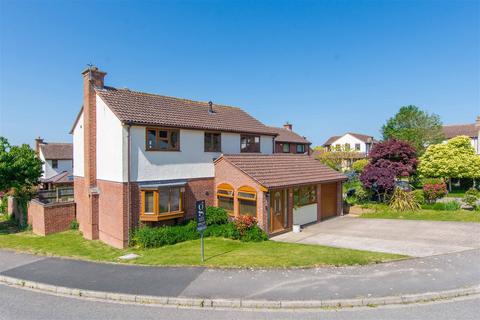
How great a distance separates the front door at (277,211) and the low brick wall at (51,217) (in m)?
13.7

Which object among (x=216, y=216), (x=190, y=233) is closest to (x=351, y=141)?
(x=216, y=216)

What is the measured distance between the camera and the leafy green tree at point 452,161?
1203 inches

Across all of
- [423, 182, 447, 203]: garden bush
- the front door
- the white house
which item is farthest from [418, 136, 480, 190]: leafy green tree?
the white house

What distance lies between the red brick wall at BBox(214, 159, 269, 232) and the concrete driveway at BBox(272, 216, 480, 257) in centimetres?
131

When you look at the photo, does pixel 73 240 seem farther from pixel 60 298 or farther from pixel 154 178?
pixel 60 298

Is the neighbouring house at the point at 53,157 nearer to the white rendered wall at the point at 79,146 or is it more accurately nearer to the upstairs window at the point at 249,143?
the white rendered wall at the point at 79,146

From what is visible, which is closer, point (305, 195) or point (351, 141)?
point (305, 195)

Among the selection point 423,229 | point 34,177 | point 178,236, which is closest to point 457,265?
point 423,229

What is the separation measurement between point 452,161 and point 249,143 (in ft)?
73.7

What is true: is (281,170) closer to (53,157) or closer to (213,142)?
(213,142)

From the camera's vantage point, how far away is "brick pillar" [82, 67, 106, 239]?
1739cm

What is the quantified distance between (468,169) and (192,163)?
28.2 m

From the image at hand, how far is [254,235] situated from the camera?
15516 mm

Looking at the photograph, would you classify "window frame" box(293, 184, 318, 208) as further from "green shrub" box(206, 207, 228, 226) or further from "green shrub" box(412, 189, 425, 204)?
"green shrub" box(412, 189, 425, 204)
